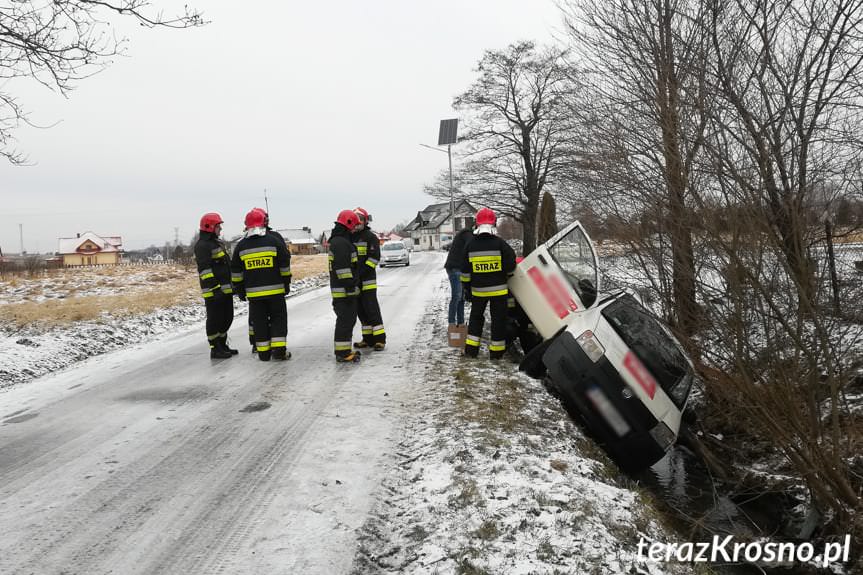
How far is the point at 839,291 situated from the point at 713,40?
10.2 feet

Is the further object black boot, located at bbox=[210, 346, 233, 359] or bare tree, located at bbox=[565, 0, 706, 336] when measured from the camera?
black boot, located at bbox=[210, 346, 233, 359]

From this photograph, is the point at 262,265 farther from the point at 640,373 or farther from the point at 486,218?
the point at 640,373

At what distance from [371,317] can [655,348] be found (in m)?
4.14

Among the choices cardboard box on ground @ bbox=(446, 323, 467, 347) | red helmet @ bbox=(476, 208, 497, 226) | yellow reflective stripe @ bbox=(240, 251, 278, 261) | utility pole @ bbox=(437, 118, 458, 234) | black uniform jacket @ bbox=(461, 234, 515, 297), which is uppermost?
utility pole @ bbox=(437, 118, 458, 234)

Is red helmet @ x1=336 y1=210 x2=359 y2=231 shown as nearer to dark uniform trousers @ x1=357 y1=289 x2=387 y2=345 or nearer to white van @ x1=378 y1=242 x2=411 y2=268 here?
dark uniform trousers @ x1=357 y1=289 x2=387 y2=345

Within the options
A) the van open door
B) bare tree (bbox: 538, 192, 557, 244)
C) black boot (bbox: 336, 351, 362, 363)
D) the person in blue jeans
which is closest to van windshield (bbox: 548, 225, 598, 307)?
the van open door

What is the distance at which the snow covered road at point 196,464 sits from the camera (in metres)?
3.24

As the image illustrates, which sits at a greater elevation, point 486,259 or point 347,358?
point 486,259

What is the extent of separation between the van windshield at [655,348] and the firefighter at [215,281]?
5.24 meters

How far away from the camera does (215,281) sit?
795 centimetres

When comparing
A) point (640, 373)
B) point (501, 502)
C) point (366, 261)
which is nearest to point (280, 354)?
point (366, 261)

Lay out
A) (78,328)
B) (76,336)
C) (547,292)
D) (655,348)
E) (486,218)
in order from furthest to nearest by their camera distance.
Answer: (78,328)
(76,336)
(486,218)
(547,292)
(655,348)

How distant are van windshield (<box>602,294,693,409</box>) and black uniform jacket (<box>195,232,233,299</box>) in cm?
524

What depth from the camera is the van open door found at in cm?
607
